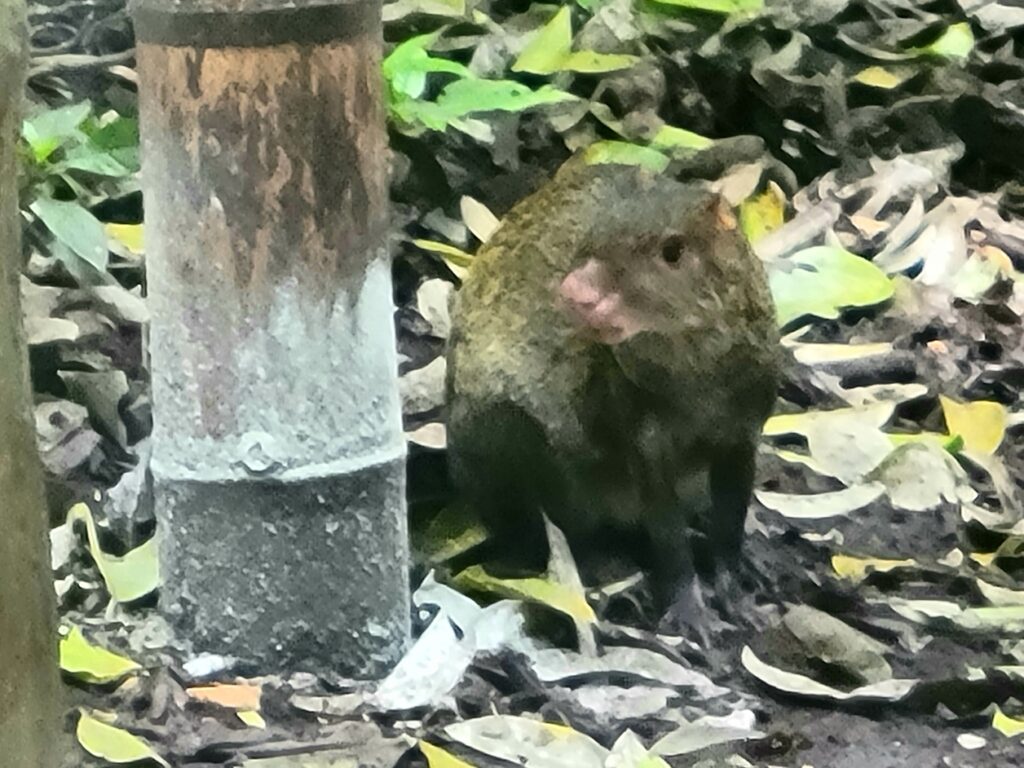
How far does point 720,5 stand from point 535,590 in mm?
2026

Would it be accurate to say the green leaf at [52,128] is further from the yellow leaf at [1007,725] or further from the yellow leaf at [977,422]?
the yellow leaf at [1007,725]

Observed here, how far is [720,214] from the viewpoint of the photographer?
1.87 m

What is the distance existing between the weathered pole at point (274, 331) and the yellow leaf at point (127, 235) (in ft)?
3.19

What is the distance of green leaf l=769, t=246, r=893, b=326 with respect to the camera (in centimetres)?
290

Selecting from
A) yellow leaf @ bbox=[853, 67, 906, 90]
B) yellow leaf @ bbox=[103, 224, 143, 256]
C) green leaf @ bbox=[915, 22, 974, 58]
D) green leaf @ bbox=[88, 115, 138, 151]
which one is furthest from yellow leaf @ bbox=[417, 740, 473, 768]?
green leaf @ bbox=[915, 22, 974, 58]

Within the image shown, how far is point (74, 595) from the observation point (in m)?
1.93

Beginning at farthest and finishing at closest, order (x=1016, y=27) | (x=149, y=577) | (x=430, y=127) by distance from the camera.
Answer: (x=1016, y=27), (x=430, y=127), (x=149, y=577)

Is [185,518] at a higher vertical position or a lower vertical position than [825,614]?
higher

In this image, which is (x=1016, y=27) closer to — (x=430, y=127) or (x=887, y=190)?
(x=887, y=190)

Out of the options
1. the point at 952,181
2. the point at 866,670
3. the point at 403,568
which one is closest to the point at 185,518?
the point at 403,568

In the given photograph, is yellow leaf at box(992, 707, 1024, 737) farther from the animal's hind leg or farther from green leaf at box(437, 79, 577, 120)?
green leaf at box(437, 79, 577, 120)

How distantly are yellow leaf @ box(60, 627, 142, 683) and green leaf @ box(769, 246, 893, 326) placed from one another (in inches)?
57.8

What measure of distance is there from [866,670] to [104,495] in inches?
38.8

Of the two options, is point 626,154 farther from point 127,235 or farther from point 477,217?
point 127,235
